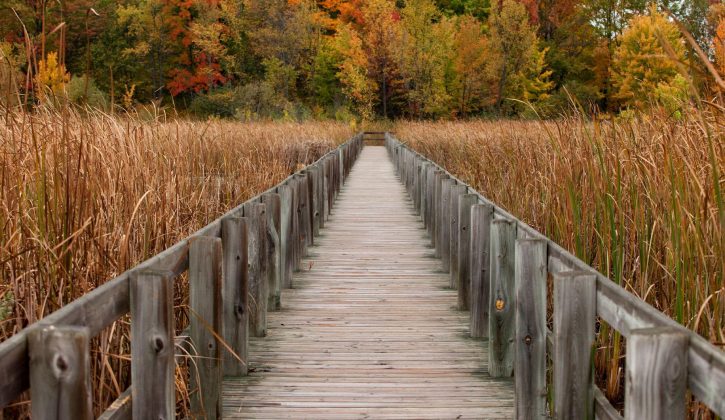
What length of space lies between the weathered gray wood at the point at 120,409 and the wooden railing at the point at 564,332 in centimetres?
142

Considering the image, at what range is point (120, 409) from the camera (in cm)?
213

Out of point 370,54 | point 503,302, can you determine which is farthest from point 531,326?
point 370,54

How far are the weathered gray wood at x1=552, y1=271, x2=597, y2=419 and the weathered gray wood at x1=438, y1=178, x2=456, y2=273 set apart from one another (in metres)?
3.65

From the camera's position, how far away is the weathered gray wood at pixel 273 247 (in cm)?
474

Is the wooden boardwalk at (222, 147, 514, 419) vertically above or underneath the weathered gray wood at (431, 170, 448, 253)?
underneath

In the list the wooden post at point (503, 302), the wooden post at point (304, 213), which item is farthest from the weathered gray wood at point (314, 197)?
the wooden post at point (503, 302)

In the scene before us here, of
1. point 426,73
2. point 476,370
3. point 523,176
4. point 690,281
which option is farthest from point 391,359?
point 426,73

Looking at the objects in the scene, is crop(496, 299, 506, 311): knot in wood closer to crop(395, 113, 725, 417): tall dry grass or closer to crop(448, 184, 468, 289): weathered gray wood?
crop(395, 113, 725, 417): tall dry grass


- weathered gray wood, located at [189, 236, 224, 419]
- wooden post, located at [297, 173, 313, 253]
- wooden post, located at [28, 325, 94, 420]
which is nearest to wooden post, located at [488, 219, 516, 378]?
weathered gray wood, located at [189, 236, 224, 419]

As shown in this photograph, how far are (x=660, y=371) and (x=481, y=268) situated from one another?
265 cm

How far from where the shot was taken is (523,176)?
5957 millimetres

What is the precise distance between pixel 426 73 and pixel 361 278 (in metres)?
37.2

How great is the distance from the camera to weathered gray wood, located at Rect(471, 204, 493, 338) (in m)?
4.32

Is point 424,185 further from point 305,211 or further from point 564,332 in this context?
point 564,332
